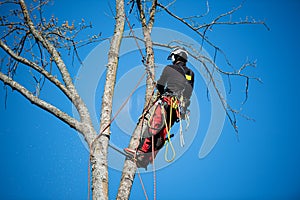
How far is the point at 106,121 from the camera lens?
3.70 metres

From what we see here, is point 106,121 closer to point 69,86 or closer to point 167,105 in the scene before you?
point 69,86

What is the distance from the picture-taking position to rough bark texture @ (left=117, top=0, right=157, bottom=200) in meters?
3.60

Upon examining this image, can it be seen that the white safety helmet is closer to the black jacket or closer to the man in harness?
the man in harness

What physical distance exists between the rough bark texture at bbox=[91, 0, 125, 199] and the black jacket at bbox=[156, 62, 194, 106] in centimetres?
83

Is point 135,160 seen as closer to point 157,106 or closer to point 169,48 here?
point 157,106

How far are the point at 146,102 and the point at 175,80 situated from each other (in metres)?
0.55

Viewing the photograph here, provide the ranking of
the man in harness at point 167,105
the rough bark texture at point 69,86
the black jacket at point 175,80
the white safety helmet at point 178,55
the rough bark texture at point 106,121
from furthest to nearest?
the white safety helmet at point 178,55 < the black jacket at point 175,80 < the man in harness at point 167,105 < the rough bark texture at point 69,86 < the rough bark texture at point 106,121

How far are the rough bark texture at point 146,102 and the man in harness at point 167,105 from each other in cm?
10

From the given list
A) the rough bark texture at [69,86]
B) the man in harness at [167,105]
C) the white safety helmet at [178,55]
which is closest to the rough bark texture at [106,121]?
the rough bark texture at [69,86]

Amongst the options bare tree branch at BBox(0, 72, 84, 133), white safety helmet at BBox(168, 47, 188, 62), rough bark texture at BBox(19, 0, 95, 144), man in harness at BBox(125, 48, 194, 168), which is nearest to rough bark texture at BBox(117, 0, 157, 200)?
man in harness at BBox(125, 48, 194, 168)

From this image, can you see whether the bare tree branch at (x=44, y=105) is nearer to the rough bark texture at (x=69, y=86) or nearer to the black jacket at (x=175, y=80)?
the rough bark texture at (x=69, y=86)

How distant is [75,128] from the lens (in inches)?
143

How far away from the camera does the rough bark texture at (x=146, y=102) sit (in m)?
3.60

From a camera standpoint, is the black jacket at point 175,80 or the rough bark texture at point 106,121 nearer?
the rough bark texture at point 106,121
